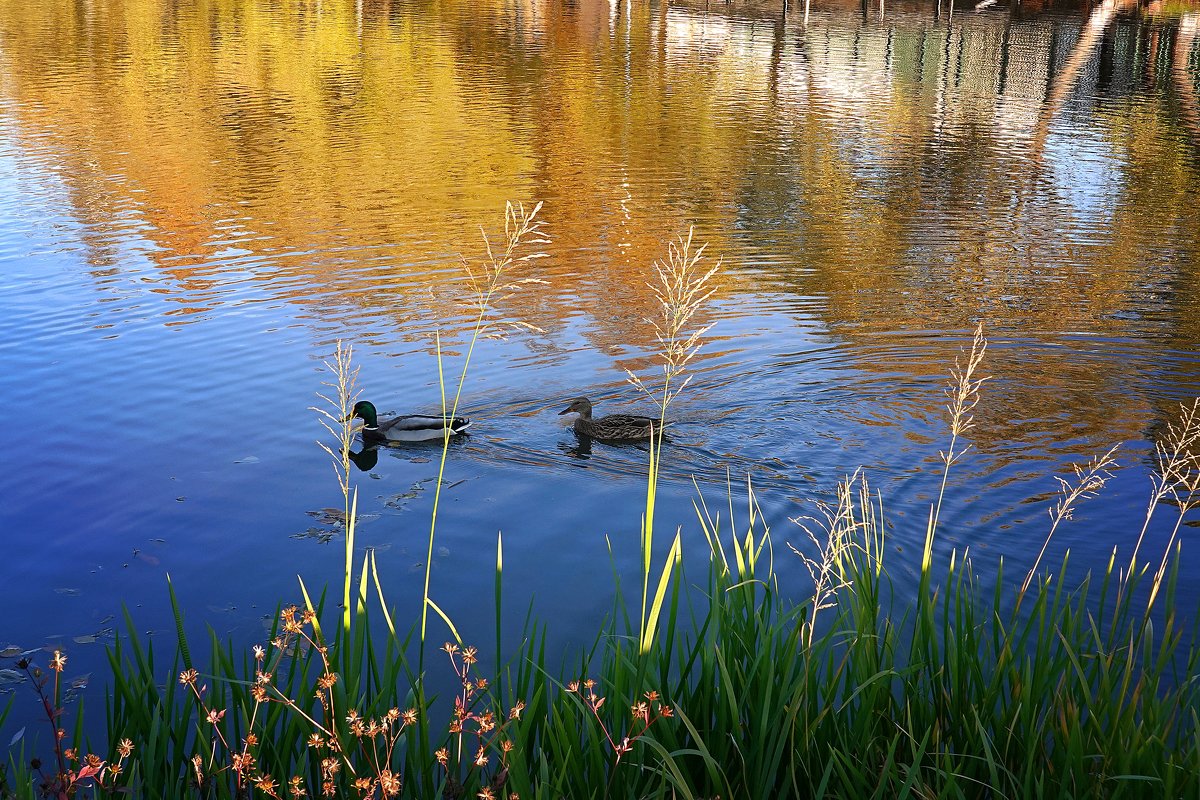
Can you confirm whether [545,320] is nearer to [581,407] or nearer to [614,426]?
[581,407]

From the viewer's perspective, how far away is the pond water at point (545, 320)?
7.92 metres

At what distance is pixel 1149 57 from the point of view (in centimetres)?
4172

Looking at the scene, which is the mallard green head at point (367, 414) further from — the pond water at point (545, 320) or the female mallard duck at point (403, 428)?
the pond water at point (545, 320)

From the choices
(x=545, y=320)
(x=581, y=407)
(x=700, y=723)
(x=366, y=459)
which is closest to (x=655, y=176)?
(x=545, y=320)

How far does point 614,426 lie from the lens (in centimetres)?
966

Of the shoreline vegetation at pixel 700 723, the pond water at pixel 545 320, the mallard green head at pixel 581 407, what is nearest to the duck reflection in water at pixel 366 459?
the pond water at pixel 545 320

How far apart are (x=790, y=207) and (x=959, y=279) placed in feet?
17.4

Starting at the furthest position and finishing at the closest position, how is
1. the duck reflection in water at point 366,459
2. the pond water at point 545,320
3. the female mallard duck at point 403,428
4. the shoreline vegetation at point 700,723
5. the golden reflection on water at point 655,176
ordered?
the golden reflection on water at point 655,176 → the female mallard duck at point 403,428 → the duck reflection in water at point 366,459 → the pond water at point 545,320 → the shoreline vegetation at point 700,723

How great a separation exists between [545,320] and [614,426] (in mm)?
3914

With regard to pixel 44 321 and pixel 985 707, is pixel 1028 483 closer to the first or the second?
pixel 985 707

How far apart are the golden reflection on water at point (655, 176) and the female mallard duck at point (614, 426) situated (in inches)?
81.8

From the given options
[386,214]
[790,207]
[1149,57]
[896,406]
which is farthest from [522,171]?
[1149,57]

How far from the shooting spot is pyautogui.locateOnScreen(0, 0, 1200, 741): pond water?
792 centimetres

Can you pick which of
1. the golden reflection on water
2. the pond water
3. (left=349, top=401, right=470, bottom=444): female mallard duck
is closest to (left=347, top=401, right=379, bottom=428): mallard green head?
(left=349, top=401, right=470, bottom=444): female mallard duck
